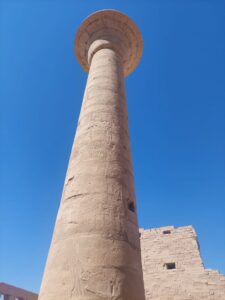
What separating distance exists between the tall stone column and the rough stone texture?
7905 millimetres

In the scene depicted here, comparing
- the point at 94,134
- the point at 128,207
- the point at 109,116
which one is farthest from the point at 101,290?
the point at 109,116

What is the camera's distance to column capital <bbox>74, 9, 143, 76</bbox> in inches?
229

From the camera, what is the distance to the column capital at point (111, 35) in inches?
229

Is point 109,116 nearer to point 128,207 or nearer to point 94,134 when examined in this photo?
point 94,134

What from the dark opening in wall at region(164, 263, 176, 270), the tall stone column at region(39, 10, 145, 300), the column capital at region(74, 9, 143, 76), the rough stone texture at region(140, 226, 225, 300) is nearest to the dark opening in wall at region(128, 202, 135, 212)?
the tall stone column at region(39, 10, 145, 300)

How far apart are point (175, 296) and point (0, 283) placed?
8089 mm

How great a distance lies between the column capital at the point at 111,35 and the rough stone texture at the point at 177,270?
746 cm

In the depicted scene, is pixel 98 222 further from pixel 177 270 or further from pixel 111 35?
pixel 177 270

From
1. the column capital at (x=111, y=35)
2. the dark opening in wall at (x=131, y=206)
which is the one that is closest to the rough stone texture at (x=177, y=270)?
the column capital at (x=111, y=35)

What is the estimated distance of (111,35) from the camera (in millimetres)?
5840

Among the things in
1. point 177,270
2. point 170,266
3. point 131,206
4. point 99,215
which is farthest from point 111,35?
point 170,266

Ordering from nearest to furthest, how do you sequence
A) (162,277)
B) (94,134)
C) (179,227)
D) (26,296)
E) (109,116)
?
(94,134)
(109,116)
(162,277)
(179,227)
(26,296)

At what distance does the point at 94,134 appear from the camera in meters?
3.39

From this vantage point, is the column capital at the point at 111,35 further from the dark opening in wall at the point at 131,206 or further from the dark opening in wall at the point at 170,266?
the dark opening in wall at the point at 170,266
